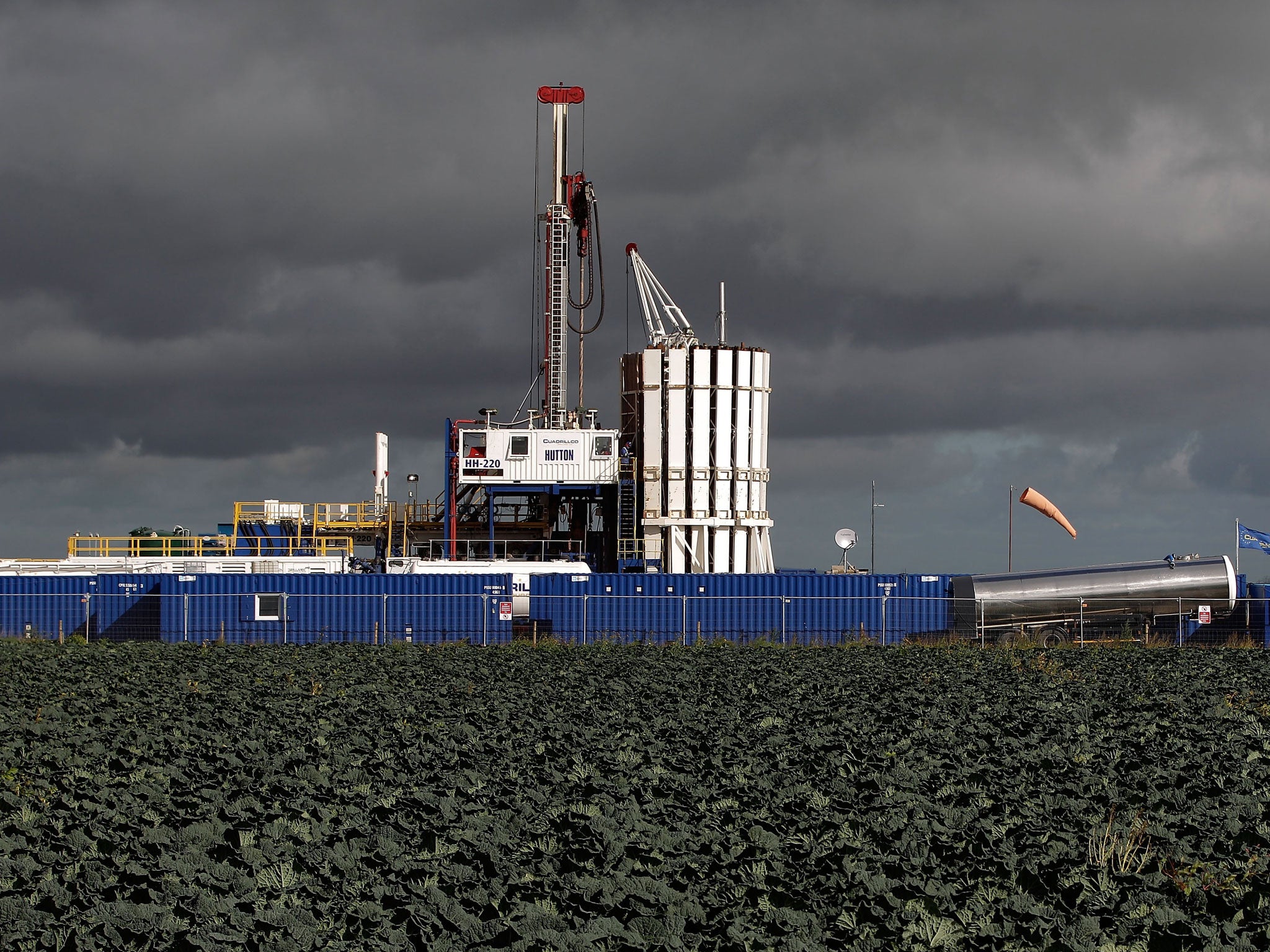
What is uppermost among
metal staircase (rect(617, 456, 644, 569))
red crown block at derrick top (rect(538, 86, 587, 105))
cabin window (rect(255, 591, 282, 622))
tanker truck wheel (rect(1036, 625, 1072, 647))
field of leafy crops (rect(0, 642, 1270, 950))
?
red crown block at derrick top (rect(538, 86, 587, 105))

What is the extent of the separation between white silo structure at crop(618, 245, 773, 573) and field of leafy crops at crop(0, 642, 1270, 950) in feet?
89.6

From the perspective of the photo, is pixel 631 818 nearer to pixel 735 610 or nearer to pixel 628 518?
pixel 735 610

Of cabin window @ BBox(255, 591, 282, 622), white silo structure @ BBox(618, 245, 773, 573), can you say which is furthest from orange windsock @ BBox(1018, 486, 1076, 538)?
cabin window @ BBox(255, 591, 282, 622)

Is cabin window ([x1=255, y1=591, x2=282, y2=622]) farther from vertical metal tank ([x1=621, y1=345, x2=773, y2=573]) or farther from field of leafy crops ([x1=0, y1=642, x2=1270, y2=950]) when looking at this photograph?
vertical metal tank ([x1=621, y1=345, x2=773, y2=573])

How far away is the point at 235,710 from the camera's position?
2158 centimetres

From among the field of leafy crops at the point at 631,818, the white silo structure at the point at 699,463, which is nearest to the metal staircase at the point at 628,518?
the white silo structure at the point at 699,463

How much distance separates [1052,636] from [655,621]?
41.5 ft

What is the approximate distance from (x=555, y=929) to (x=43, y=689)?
1905 cm

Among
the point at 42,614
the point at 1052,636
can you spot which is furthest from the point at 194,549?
the point at 1052,636

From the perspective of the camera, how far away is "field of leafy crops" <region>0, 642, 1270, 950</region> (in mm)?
9227

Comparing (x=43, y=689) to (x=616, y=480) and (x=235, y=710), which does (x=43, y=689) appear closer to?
(x=235, y=710)

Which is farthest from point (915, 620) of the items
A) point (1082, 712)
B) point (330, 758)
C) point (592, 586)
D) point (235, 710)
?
point (330, 758)

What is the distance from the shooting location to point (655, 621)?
40.4 m

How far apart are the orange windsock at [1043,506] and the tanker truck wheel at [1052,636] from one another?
17302 millimetres
